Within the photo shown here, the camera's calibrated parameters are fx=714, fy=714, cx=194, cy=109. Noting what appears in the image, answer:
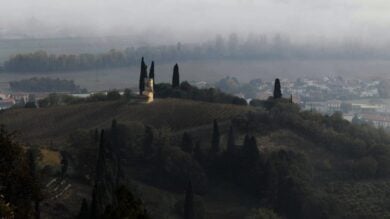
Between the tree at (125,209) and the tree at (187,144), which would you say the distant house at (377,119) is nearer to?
the tree at (187,144)

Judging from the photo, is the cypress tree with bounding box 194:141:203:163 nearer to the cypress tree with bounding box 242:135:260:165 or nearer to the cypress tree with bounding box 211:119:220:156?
the cypress tree with bounding box 211:119:220:156

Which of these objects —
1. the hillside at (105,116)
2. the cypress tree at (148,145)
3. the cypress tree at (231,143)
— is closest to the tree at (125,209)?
the cypress tree at (231,143)

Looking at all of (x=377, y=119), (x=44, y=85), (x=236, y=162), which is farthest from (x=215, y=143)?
(x=44, y=85)

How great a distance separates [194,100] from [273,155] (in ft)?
85.5

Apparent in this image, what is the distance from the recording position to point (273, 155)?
2196 inches

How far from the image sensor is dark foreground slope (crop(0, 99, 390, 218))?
160ft

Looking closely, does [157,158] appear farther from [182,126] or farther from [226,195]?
[182,126]

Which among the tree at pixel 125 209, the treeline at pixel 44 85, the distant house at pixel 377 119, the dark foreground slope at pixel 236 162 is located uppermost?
the tree at pixel 125 209

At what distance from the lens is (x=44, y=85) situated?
15400cm

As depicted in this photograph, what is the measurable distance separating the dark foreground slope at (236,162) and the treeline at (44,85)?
80345 mm

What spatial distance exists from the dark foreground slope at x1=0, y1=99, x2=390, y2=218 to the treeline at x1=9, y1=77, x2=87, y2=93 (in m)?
80.3

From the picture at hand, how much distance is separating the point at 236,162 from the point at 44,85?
343 ft

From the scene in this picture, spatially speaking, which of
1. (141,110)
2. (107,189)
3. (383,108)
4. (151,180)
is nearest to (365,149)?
(151,180)

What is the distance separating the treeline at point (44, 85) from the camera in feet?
504
